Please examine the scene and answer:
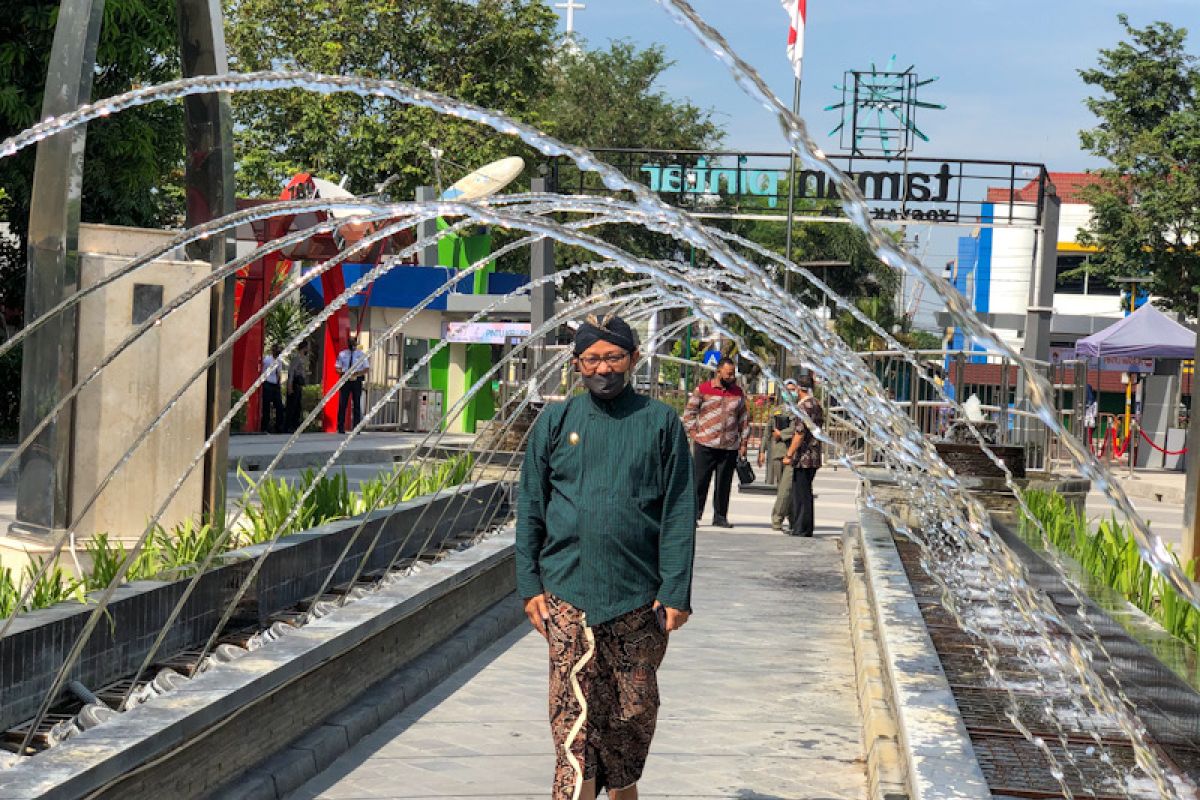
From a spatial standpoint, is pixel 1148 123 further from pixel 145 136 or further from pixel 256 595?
pixel 256 595

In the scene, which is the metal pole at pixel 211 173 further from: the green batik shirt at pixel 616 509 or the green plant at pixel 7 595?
the green batik shirt at pixel 616 509

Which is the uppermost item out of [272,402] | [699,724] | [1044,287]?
[1044,287]

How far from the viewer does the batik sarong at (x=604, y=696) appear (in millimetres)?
4984

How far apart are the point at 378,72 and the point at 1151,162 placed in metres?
22.0

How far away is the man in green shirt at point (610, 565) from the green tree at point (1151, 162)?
36.0 metres

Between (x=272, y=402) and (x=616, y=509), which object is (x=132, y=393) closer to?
(x=616, y=509)

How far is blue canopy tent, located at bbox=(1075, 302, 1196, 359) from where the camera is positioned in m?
30.8

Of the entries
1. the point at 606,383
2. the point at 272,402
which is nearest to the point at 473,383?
the point at 272,402

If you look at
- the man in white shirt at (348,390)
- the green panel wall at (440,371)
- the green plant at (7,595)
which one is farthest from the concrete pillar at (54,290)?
the green panel wall at (440,371)

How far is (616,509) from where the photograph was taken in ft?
16.6

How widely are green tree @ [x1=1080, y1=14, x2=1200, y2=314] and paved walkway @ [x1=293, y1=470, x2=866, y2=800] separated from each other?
99.4ft

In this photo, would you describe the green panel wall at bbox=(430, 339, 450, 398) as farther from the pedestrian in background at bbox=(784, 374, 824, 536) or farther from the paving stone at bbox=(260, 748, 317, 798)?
the paving stone at bbox=(260, 748, 317, 798)

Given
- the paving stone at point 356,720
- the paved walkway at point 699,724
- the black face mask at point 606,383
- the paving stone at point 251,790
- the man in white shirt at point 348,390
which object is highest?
the black face mask at point 606,383

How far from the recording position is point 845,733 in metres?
7.38
